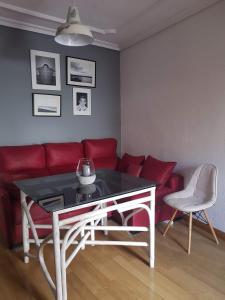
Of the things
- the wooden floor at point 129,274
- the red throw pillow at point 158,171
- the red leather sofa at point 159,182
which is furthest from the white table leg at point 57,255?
the red throw pillow at point 158,171

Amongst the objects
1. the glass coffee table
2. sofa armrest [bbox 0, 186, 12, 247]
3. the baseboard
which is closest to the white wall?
the baseboard

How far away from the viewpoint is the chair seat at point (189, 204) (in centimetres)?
221

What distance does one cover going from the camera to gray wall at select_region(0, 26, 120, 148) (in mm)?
3006

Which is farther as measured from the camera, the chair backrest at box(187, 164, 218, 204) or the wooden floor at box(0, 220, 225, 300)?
the chair backrest at box(187, 164, 218, 204)

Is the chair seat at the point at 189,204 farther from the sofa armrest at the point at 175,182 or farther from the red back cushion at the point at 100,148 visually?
the red back cushion at the point at 100,148

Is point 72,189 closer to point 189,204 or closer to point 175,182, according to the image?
point 189,204

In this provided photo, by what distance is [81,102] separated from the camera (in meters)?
3.61

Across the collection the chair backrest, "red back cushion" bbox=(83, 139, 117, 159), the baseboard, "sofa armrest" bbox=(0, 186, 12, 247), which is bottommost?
the baseboard

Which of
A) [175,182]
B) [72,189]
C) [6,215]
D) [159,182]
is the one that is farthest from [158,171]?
[6,215]

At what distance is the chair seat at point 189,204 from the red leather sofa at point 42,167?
0.27 metres

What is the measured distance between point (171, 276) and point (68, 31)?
2118 millimetres

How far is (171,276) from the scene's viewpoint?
1.88 m

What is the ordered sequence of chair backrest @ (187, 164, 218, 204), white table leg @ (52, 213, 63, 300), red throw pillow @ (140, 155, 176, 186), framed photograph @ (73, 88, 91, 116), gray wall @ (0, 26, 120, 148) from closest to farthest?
white table leg @ (52, 213, 63, 300) < chair backrest @ (187, 164, 218, 204) < red throw pillow @ (140, 155, 176, 186) < gray wall @ (0, 26, 120, 148) < framed photograph @ (73, 88, 91, 116)

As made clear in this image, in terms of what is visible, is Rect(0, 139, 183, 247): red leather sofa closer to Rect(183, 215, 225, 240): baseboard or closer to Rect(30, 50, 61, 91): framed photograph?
Rect(183, 215, 225, 240): baseboard
